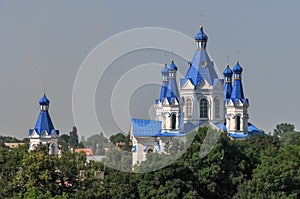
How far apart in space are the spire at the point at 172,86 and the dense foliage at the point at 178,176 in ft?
30.0

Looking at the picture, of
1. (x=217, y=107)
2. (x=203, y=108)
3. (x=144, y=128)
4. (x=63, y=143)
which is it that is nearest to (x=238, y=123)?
(x=217, y=107)

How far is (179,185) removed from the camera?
3428 cm

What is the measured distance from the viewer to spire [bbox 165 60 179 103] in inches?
1859

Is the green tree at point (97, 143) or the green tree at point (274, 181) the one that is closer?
the green tree at point (274, 181)

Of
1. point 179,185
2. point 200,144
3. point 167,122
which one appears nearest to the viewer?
point 179,185

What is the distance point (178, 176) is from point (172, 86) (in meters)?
13.8

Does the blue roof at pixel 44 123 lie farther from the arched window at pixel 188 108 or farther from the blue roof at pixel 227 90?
the blue roof at pixel 227 90

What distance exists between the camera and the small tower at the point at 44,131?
164ft

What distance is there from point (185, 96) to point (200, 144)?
11.0 meters

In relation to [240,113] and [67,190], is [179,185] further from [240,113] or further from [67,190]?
[240,113]

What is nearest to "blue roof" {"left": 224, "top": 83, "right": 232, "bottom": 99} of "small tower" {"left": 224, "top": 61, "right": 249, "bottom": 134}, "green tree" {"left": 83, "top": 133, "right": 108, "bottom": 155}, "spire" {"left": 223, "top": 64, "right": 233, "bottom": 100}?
"spire" {"left": 223, "top": 64, "right": 233, "bottom": 100}

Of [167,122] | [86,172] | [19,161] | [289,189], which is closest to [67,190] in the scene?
[86,172]

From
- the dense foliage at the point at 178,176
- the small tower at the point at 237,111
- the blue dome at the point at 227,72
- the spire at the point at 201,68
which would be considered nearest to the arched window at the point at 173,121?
the spire at the point at 201,68

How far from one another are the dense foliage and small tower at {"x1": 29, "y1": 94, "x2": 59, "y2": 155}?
11581 millimetres
